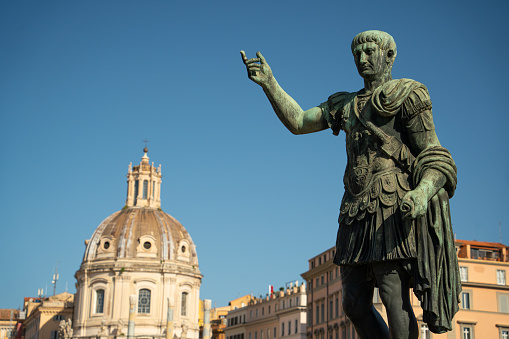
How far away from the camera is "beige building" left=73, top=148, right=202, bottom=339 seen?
10144 cm

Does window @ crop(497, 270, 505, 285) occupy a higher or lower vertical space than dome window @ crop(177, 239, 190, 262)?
lower

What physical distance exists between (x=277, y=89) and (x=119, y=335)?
3849 inches

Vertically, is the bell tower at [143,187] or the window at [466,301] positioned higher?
the bell tower at [143,187]

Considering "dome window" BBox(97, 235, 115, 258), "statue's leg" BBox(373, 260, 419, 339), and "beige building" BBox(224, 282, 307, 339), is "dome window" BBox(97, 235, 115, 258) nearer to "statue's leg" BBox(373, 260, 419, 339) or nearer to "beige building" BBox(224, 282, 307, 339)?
"beige building" BBox(224, 282, 307, 339)

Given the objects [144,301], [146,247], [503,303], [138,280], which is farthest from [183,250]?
[503,303]

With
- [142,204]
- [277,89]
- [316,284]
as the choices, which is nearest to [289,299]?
[316,284]

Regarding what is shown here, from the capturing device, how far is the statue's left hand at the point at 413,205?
14.9 feet

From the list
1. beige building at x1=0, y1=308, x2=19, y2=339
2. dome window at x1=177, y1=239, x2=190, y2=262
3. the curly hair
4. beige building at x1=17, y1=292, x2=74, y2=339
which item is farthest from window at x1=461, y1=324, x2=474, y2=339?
beige building at x1=0, y1=308, x2=19, y2=339

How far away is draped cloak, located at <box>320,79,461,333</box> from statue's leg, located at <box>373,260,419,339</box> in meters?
0.08

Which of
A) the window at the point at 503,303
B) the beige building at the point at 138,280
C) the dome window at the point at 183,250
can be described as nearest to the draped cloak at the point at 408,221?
the window at the point at 503,303

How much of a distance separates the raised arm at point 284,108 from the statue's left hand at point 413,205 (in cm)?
110

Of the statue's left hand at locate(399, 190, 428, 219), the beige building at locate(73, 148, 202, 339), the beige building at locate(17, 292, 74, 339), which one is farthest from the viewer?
the beige building at locate(17, 292, 74, 339)

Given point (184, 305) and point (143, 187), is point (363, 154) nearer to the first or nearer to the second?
point (184, 305)

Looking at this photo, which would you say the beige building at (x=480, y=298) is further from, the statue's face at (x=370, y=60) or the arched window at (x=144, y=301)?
the arched window at (x=144, y=301)
